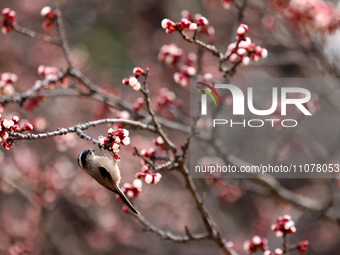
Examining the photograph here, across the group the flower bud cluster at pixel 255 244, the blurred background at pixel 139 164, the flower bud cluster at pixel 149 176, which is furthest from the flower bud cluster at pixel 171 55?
the flower bud cluster at pixel 255 244

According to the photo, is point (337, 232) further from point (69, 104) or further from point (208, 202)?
point (69, 104)

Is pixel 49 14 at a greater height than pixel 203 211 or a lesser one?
greater

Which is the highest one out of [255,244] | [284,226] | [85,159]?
[85,159]

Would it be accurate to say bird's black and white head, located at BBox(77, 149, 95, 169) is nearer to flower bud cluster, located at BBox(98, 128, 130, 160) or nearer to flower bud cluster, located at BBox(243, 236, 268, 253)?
flower bud cluster, located at BBox(98, 128, 130, 160)

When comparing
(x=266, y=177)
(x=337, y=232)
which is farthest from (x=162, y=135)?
(x=337, y=232)

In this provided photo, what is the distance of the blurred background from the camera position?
15.6 feet

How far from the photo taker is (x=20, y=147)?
22.0 feet

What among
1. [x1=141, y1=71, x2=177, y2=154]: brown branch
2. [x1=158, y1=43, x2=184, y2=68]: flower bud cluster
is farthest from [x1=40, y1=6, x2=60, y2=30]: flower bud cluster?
[x1=141, y1=71, x2=177, y2=154]: brown branch

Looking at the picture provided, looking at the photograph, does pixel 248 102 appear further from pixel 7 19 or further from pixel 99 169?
pixel 7 19

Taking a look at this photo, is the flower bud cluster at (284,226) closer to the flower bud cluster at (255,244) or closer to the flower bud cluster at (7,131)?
the flower bud cluster at (255,244)

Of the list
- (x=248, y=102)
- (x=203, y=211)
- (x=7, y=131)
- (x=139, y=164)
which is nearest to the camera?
(x=7, y=131)

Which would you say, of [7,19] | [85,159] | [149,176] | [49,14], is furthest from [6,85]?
[149,176]

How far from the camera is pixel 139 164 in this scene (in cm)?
661

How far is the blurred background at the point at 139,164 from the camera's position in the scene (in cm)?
477
